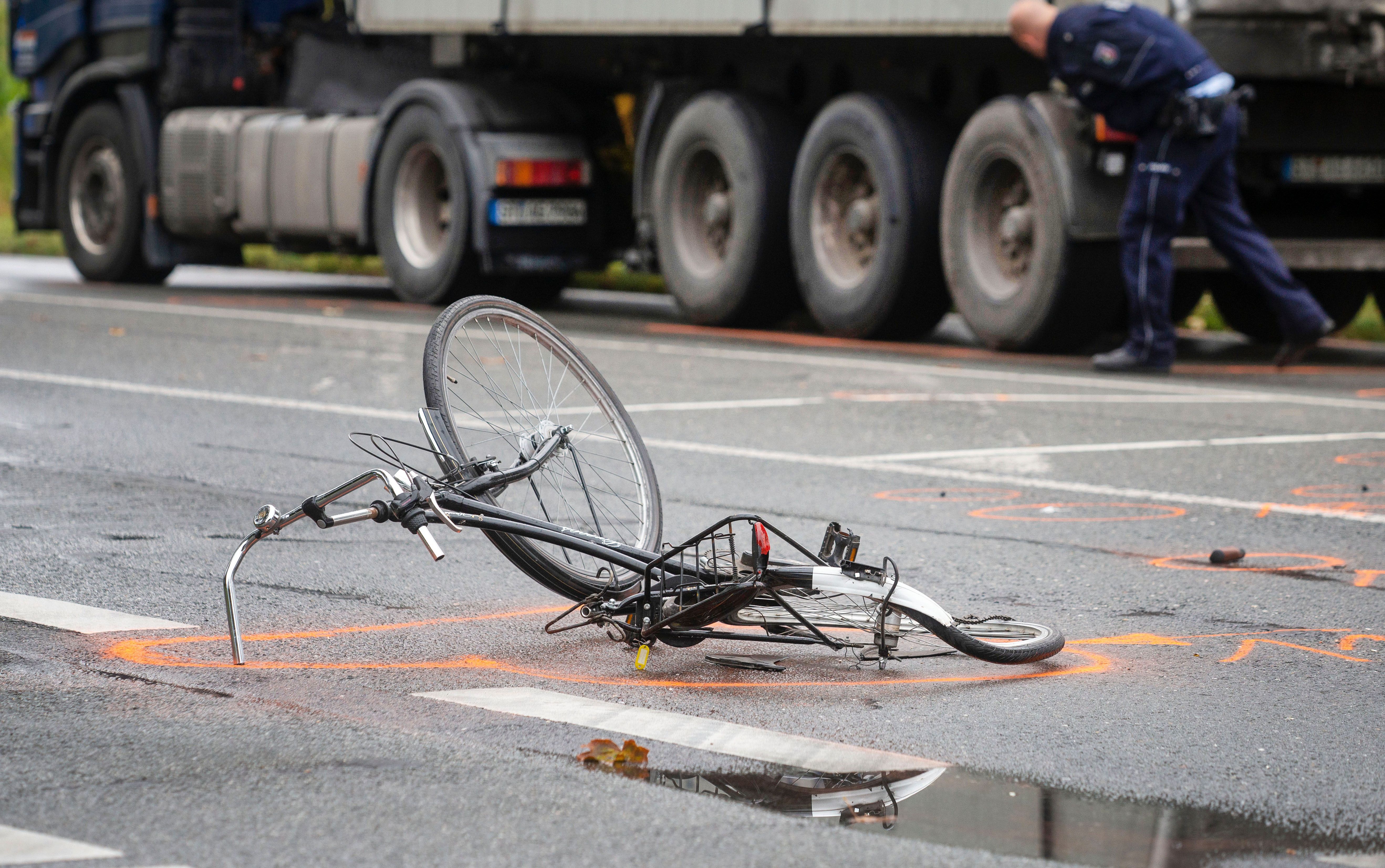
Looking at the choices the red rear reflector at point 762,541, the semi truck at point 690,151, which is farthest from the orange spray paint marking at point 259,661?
the semi truck at point 690,151

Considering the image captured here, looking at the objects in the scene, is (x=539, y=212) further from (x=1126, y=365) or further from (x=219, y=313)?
(x=1126, y=365)

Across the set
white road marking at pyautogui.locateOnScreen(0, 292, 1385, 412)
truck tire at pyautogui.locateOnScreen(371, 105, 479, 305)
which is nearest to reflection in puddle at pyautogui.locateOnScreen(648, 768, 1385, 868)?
white road marking at pyautogui.locateOnScreen(0, 292, 1385, 412)

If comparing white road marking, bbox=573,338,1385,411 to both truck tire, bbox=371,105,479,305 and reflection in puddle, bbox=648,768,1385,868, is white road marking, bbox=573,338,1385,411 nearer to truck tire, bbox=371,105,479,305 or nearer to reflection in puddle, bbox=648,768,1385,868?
truck tire, bbox=371,105,479,305

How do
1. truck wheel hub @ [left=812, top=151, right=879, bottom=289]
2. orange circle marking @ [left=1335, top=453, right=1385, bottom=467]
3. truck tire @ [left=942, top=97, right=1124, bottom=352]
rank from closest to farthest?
orange circle marking @ [left=1335, top=453, right=1385, bottom=467], truck tire @ [left=942, top=97, right=1124, bottom=352], truck wheel hub @ [left=812, top=151, right=879, bottom=289]

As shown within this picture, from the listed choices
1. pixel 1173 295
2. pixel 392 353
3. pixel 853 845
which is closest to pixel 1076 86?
pixel 1173 295

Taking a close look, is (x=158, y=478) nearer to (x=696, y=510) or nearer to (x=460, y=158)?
(x=696, y=510)

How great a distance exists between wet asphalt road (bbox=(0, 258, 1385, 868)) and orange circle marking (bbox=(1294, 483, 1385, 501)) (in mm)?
31

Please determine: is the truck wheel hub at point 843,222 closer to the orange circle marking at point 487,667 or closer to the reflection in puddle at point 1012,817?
the orange circle marking at point 487,667

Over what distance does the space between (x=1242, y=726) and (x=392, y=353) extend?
8.20 m

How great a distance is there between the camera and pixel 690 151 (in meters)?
13.9

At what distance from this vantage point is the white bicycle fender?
14.3 feet

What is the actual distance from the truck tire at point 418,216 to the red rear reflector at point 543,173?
51cm

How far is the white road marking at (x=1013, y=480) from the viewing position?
6754 millimetres

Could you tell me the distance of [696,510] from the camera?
21.6ft
